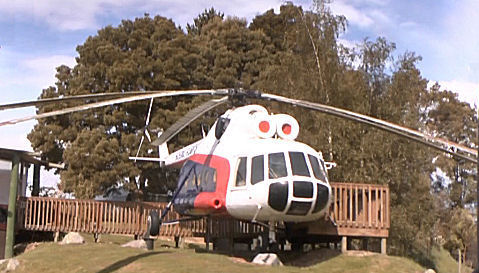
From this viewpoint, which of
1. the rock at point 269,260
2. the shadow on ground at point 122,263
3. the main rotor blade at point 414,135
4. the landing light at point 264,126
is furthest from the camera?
the landing light at point 264,126

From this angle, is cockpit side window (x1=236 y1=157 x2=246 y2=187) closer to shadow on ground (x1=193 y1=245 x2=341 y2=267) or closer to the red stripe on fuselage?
the red stripe on fuselage

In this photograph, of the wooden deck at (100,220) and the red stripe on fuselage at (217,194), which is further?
the wooden deck at (100,220)

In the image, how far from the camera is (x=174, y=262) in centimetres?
1337

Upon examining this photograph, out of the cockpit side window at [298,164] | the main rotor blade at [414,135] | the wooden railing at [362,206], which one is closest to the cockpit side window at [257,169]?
the cockpit side window at [298,164]

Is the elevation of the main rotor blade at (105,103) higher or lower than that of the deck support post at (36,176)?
higher

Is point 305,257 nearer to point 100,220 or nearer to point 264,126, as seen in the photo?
point 264,126

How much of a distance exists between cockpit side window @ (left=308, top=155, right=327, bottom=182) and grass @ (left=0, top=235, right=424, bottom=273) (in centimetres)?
209

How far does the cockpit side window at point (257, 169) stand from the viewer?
1379 cm

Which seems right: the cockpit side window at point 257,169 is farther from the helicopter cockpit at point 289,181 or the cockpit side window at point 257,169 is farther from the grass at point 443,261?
the grass at point 443,261

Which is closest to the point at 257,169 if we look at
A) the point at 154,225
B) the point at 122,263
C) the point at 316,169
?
the point at 316,169

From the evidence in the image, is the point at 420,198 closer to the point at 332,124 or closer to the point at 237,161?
the point at 332,124

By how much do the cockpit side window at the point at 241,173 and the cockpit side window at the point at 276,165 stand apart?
2.61ft

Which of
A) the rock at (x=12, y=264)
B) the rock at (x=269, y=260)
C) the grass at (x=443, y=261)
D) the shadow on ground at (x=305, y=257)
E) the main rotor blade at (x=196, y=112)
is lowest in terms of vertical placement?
the grass at (x=443, y=261)

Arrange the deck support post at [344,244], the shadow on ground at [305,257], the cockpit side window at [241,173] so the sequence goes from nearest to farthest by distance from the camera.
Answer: the cockpit side window at [241,173]
the shadow on ground at [305,257]
the deck support post at [344,244]
